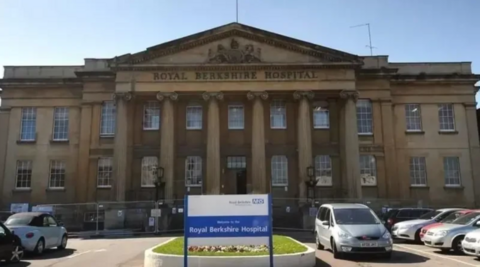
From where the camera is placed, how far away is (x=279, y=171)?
110ft

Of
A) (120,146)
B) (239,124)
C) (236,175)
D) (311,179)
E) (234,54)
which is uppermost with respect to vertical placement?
(234,54)

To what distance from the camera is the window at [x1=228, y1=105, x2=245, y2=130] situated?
1344 inches

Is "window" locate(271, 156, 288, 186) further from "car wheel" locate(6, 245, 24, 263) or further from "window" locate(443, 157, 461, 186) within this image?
"car wheel" locate(6, 245, 24, 263)

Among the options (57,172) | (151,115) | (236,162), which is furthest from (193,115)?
(57,172)

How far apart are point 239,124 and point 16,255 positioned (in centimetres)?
2166

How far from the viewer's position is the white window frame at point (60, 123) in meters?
36.0

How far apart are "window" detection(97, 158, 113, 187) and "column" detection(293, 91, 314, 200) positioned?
1469 cm

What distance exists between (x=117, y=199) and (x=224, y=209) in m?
21.9

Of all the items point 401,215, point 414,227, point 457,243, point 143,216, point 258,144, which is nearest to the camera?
point 457,243

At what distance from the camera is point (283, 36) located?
1280 inches

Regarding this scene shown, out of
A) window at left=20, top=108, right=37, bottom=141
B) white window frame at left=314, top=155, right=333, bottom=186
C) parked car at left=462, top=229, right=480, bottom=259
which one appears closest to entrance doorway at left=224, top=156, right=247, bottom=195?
white window frame at left=314, top=155, right=333, bottom=186

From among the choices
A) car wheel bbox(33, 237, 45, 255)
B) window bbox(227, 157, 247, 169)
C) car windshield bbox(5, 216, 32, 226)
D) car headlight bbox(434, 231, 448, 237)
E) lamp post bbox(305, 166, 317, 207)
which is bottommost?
car wheel bbox(33, 237, 45, 255)

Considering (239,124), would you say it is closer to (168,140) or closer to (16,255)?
(168,140)

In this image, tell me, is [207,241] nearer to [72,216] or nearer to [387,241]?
[387,241]
